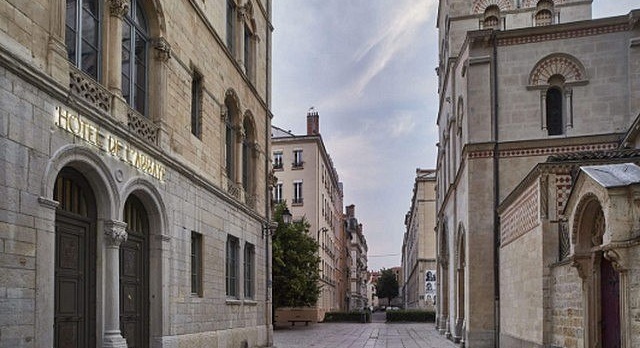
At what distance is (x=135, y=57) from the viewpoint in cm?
1194

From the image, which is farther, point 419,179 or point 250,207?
point 419,179

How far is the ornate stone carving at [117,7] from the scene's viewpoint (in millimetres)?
10594

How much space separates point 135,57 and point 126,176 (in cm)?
256

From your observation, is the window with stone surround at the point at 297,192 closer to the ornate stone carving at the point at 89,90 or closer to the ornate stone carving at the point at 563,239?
the ornate stone carving at the point at 563,239

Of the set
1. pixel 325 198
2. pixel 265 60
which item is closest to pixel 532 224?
pixel 265 60

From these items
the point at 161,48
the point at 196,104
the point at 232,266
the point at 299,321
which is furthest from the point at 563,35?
the point at 299,321

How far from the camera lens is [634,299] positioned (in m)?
7.41

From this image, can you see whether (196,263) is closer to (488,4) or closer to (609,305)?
(609,305)

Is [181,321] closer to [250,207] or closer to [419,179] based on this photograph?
[250,207]

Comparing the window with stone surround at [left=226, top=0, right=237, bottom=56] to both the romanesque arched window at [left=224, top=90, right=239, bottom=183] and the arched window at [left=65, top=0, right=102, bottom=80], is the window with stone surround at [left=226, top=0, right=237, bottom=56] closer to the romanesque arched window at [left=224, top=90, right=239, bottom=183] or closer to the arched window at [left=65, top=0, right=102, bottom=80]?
the romanesque arched window at [left=224, top=90, right=239, bottom=183]

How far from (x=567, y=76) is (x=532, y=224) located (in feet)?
32.7

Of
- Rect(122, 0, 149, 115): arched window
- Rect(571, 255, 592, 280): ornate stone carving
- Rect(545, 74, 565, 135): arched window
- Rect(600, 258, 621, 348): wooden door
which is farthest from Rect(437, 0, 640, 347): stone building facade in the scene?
Rect(122, 0, 149, 115): arched window

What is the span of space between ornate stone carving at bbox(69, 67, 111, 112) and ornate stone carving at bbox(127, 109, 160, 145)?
0.89 meters

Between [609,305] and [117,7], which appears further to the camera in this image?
[117,7]
